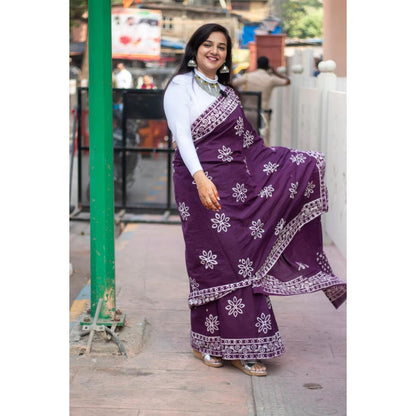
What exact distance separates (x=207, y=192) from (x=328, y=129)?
4157 mm

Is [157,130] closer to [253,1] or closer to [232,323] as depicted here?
[232,323]

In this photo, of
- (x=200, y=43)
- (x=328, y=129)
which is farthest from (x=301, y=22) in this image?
(x=200, y=43)

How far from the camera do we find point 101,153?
4891 millimetres

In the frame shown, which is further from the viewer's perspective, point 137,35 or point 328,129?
point 137,35

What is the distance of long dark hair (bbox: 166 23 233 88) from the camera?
4391 mm

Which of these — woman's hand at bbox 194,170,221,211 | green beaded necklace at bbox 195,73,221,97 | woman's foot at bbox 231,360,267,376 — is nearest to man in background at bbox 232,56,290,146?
green beaded necklace at bbox 195,73,221,97

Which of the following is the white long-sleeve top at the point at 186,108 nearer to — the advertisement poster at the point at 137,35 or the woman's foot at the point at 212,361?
the woman's foot at the point at 212,361

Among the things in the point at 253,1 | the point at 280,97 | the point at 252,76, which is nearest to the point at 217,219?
the point at 252,76

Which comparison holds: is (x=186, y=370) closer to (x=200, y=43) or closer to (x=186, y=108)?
(x=186, y=108)

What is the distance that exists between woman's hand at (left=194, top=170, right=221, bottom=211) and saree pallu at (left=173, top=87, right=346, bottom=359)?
0.27 m

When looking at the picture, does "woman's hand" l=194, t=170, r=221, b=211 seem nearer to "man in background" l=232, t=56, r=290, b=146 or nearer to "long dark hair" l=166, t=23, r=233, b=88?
"long dark hair" l=166, t=23, r=233, b=88

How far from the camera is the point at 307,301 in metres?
6.08

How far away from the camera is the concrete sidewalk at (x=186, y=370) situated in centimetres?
412
